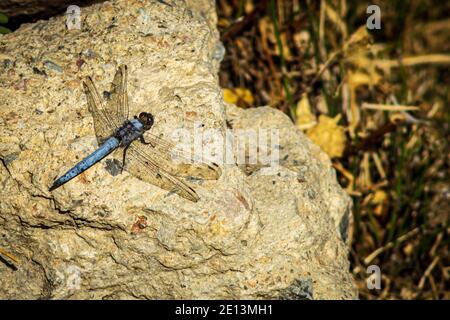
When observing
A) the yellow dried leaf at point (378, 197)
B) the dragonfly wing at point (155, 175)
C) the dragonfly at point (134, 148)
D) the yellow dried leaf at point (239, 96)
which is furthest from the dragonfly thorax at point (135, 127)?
the yellow dried leaf at point (378, 197)

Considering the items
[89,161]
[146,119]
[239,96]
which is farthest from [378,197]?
[89,161]

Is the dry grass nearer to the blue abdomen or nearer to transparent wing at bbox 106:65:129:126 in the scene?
transparent wing at bbox 106:65:129:126

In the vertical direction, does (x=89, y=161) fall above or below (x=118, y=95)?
below

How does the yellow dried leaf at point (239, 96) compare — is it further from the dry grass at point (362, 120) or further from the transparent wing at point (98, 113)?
the transparent wing at point (98, 113)

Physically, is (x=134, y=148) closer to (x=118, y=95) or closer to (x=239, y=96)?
(x=118, y=95)

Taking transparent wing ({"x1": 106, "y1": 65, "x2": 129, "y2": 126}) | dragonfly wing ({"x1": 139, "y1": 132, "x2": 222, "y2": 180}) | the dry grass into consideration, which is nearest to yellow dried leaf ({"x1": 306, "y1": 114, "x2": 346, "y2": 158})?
the dry grass
